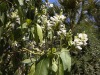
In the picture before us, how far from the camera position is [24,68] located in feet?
6.37

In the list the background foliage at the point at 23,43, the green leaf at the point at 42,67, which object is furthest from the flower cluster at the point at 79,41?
the green leaf at the point at 42,67

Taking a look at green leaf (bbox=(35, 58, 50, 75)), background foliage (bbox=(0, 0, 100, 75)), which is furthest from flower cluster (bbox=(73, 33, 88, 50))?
green leaf (bbox=(35, 58, 50, 75))

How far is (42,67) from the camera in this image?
4.84 feet

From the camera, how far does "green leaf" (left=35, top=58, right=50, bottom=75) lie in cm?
147

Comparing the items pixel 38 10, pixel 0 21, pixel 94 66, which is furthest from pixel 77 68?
pixel 0 21

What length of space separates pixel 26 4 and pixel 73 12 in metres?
6.40

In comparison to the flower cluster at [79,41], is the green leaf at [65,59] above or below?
below

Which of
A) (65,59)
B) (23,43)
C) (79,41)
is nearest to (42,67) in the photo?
(65,59)

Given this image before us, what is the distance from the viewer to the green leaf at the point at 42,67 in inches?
58.0

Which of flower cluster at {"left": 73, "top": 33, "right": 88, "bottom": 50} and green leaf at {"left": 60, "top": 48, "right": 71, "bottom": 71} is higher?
flower cluster at {"left": 73, "top": 33, "right": 88, "bottom": 50}

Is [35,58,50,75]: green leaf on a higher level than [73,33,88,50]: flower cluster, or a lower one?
lower

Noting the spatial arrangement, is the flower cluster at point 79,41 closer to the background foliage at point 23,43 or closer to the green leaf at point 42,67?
the background foliage at point 23,43

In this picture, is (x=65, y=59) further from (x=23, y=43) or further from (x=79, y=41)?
(x=23, y=43)

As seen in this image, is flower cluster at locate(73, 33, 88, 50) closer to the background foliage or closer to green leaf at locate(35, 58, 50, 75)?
the background foliage
